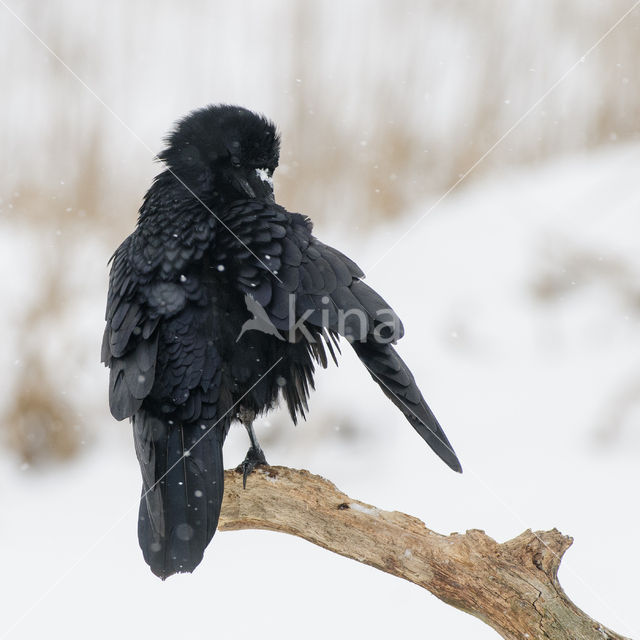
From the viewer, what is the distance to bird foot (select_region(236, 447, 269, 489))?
2547mm

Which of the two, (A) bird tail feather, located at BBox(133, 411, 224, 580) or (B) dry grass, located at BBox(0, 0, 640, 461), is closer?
(A) bird tail feather, located at BBox(133, 411, 224, 580)

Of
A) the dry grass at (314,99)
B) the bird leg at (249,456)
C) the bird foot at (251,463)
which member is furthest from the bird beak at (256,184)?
the dry grass at (314,99)

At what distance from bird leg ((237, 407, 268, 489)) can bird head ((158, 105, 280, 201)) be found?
0.74 m

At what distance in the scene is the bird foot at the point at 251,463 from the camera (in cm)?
255

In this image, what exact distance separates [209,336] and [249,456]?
1.69 ft

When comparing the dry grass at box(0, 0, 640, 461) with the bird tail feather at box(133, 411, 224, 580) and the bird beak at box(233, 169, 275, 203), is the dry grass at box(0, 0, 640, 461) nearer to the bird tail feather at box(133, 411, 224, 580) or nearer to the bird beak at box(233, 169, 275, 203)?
the bird beak at box(233, 169, 275, 203)

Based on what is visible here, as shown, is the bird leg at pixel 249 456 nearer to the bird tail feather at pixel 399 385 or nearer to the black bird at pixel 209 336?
the black bird at pixel 209 336

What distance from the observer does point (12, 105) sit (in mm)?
5113

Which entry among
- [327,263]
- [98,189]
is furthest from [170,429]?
[98,189]

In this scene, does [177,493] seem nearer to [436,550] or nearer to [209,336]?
[209,336]

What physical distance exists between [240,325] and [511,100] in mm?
4369

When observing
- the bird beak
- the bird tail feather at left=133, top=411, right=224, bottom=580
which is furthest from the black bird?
the bird beak

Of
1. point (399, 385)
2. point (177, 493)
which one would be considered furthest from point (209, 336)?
point (399, 385)

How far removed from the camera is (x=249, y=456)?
2666 millimetres
